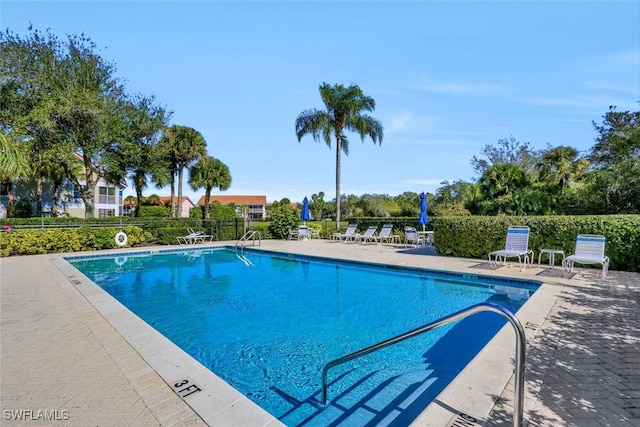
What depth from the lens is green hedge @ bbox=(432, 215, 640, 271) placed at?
8.58m

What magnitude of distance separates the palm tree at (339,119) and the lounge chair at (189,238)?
8816 millimetres

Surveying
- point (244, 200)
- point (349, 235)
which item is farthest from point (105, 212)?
point (244, 200)

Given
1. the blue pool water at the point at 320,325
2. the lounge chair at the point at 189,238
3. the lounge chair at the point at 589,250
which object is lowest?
the blue pool water at the point at 320,325

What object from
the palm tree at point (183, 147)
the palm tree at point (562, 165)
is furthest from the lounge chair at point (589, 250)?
the palm tree at point (183, 147)

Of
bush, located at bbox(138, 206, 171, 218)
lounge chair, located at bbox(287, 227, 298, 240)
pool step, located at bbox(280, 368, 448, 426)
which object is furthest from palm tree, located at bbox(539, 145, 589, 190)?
bush, located at bbox(138, 206, 171, 218)

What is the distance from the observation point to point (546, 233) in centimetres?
972

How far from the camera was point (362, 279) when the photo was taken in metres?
9.27

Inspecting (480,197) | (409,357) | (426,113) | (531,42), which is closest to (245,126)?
(426,113)

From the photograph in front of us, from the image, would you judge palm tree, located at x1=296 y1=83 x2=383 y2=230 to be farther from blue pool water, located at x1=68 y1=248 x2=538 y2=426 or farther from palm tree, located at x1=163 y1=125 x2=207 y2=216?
blue pool water, located at x1=68 y1=248 x2=538 y2=426

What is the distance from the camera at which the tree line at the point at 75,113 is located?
55.9 feet

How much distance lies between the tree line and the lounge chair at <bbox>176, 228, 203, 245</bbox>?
6940 mm

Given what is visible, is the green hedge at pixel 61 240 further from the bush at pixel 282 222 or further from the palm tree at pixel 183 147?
the palm tree at pixel 183 147

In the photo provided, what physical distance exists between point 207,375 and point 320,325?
2.75 meters

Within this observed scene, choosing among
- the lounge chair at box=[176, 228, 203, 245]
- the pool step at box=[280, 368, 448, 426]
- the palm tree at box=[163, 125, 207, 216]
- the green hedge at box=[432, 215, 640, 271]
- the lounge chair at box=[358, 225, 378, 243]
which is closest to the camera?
the pool step at box=[280, 368, 448, 426]
